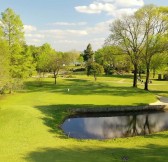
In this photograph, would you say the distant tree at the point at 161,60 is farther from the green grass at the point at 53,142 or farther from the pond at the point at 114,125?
the green grass at the point at 53,142

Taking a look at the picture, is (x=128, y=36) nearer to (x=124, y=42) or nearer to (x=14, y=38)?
(x=124, y=42)

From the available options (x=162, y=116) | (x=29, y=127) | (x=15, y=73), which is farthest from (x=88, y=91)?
(x=29, y=127)

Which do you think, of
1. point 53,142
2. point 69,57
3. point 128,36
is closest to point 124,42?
point 128,36

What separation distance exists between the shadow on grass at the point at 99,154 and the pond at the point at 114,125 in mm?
7132

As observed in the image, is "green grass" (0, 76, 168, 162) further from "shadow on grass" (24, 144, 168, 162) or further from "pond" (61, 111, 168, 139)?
"pond" (61, 111, 168, 139)

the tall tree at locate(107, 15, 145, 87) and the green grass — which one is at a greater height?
the tall tree at locate(107, 15, 145, 87)

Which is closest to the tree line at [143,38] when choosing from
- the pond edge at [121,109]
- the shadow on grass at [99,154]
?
the pond edge at [121,109]

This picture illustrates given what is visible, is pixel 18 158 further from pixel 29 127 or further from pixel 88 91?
pixel 88 91

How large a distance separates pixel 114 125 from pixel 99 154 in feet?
Result: 48.0

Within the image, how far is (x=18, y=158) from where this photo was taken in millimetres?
19953

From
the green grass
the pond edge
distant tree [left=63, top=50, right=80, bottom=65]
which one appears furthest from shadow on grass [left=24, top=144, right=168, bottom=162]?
distant tree [left=63, top=50, right=80, bottom=65]

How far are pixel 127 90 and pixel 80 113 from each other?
18.3 meters

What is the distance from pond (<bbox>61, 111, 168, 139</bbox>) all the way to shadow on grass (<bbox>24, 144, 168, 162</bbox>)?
7132mm

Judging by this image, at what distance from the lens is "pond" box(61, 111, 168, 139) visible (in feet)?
104
